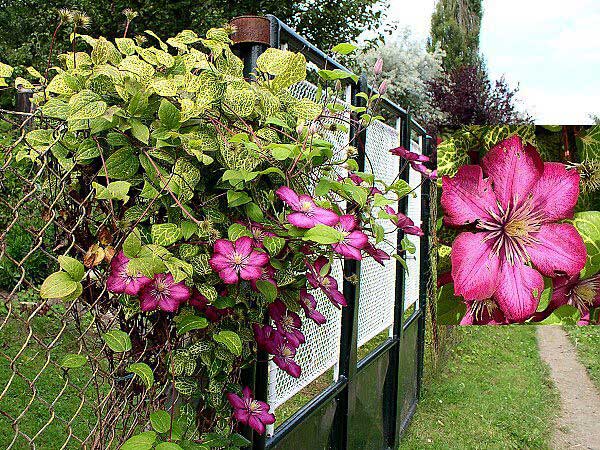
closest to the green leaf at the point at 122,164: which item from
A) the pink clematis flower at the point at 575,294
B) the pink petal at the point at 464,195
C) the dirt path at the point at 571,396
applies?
the pink petal at the point at 464,195

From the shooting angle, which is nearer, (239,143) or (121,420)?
(239,143)

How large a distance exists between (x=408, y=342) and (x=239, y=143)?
3469mm

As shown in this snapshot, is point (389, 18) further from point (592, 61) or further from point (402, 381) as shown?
point (402, 381)

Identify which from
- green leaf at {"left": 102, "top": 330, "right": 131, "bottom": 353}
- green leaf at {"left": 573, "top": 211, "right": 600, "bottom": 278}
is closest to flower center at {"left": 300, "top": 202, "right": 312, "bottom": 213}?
green leaf at {"left": 102, "top": 330, "right": 131, "bottom": 353}

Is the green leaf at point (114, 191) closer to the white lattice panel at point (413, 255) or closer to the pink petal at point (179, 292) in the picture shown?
the pink petal at point (179, 292)

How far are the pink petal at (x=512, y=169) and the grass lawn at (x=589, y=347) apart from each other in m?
3.91

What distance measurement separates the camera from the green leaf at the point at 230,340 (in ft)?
4.03

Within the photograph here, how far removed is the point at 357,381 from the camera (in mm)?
2875

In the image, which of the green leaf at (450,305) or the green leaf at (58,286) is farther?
the green leaf at (450,305)

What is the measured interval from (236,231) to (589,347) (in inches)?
284

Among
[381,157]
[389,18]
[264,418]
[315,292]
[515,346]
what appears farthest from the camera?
[389,18]

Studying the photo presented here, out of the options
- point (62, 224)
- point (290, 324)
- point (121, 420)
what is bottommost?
point (121, 420)

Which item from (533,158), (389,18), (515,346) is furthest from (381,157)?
(389,18)

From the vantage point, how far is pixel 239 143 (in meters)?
1.21
